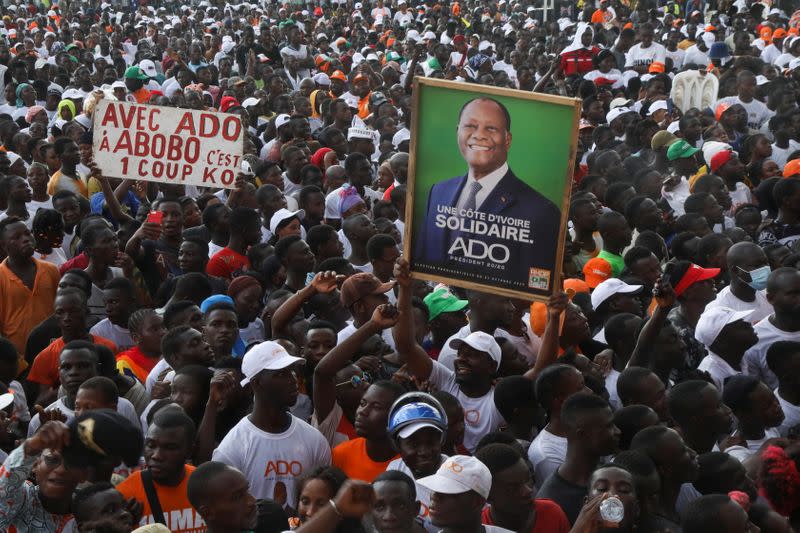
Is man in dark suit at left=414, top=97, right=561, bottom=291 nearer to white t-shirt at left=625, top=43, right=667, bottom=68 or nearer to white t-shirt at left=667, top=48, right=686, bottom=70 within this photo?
white t-shirt at left=625, top=43, right=667, bottom=68

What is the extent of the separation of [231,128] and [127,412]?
10.4 feet

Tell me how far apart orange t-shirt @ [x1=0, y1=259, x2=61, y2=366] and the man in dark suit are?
11.1 feet

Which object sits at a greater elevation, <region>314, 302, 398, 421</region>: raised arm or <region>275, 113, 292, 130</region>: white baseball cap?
<region>275, 113, 292, 130</region>: white baseball cap

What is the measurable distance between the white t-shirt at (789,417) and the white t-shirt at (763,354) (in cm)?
49

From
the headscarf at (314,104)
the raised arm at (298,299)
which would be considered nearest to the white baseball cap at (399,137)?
the headscarf at (314,104)

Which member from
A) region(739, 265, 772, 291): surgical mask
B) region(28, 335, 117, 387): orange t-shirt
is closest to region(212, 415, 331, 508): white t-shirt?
region(28, 335, 117, 387): orange t-shirt

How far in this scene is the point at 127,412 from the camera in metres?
5.88

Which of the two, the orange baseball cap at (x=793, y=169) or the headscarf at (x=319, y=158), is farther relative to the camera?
the headscarf at (x=319, y=158)

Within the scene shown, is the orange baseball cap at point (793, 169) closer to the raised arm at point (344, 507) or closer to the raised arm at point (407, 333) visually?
the raised arm at point (407, 333)

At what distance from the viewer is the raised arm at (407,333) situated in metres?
5.86

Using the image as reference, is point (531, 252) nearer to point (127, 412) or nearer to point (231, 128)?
point (127, 412)

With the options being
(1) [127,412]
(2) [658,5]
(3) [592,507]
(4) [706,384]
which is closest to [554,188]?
(4) [706,384]

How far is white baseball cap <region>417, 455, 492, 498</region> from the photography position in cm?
449

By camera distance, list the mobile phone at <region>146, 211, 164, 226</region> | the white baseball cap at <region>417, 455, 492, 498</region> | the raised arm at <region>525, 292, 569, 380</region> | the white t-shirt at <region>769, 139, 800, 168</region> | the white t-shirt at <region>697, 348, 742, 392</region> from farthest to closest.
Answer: the white t-shirt at <region>769, 139, 800, 168</region> → the mobile phone at <region>146, 211, 164, 226</region> → the white t-shirt at <region>697, 348, 742, 392</region> → the raised arm at <region>525, 292, 569, 380</region> → the white baseball cap at <region>417, 455, 492, 498</region>
